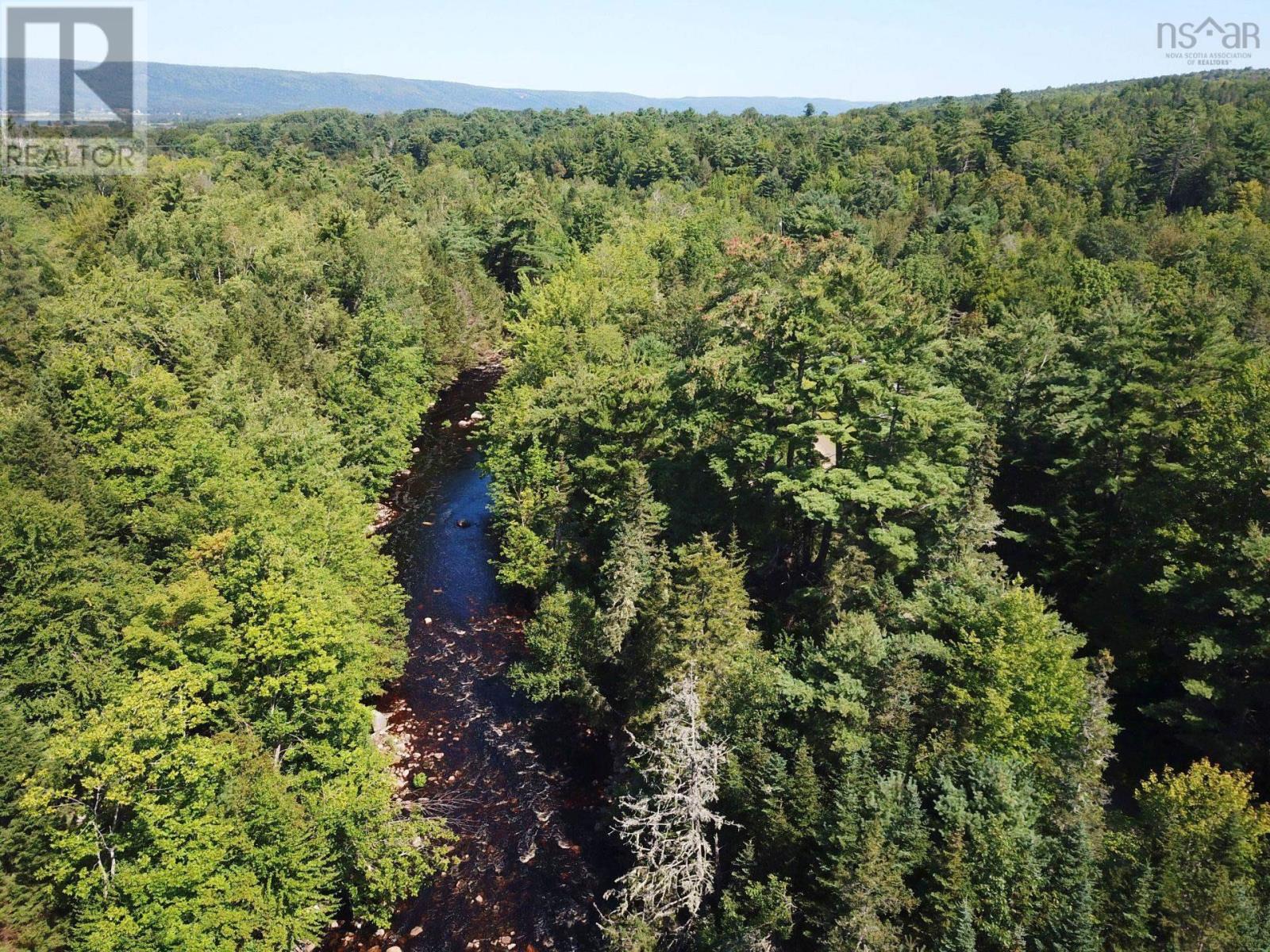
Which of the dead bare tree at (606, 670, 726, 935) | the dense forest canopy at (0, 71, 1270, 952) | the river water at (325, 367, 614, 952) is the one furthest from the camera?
the river water at (325, 367, 614, 952)

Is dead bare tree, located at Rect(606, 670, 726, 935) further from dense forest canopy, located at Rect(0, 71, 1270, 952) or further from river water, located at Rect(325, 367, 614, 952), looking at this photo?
river water, located at Rect(325, 367, 614, 952)

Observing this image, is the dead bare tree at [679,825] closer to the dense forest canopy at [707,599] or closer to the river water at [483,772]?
the dense forest canopy at [707,599]

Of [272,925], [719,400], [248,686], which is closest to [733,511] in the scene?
[719,400]

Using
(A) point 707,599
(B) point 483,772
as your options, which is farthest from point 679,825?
(B) point 483,772

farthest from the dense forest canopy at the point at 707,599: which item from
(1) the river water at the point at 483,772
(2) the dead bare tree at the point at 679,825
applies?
(1) the river water at the point at 483,772

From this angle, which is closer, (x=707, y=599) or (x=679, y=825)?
(x=679, y=825)

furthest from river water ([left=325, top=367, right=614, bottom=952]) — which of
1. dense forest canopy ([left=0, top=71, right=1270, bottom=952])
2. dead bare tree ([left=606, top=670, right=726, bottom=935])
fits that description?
dead bare tree ([left=606, top=670, right=726, bottom=935])

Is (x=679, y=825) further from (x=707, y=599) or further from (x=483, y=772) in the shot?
(x=483, y=772)
